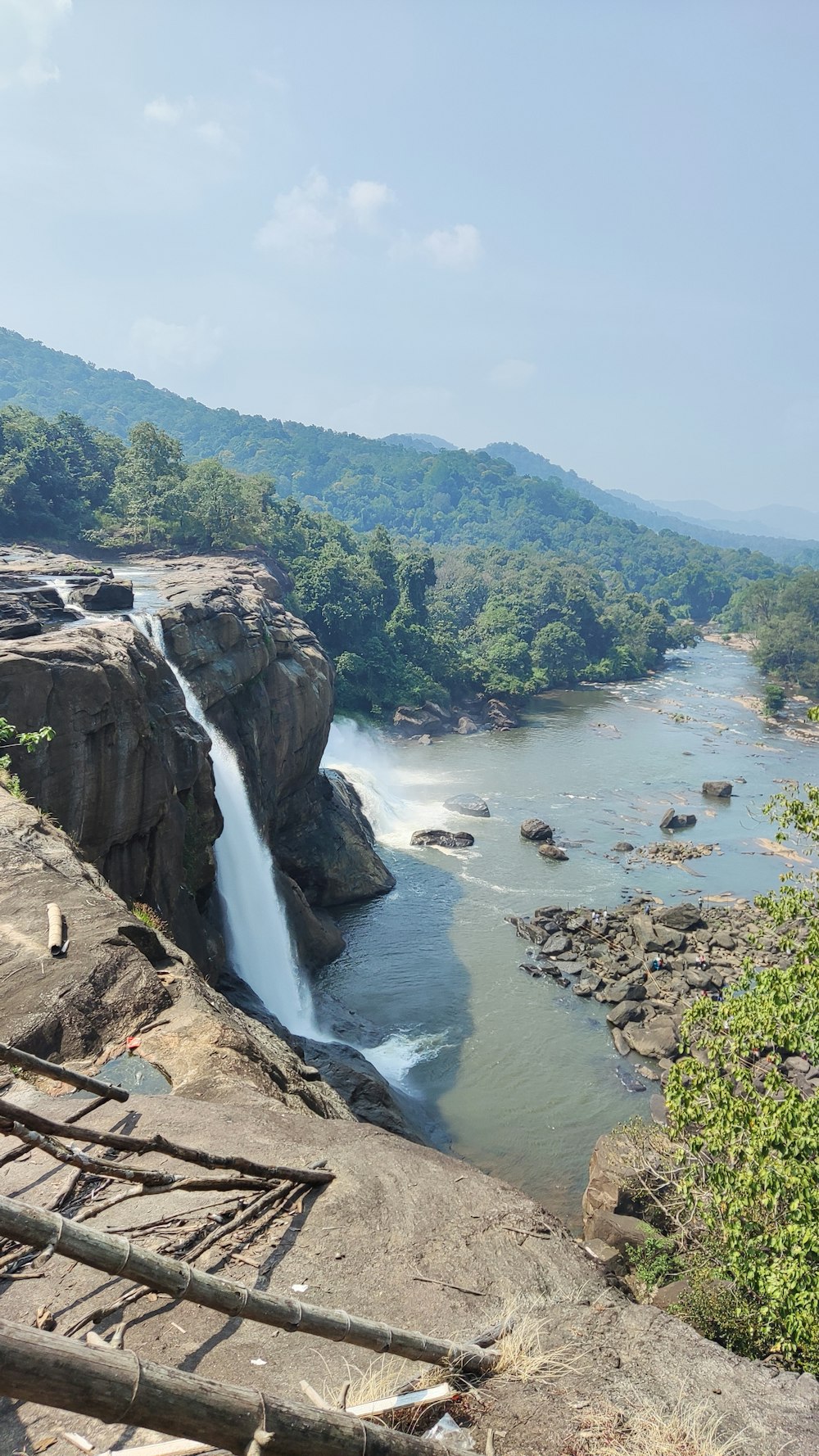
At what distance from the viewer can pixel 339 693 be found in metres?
54.1

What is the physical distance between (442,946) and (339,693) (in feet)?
97.7

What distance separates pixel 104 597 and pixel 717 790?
31151mm

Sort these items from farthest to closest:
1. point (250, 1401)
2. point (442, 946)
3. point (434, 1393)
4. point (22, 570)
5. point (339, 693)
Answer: point (339, 693) → point (22, 570) → point (442, 946) → point (434, 1393) → point (250, 1401)

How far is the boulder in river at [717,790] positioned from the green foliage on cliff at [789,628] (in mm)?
35024

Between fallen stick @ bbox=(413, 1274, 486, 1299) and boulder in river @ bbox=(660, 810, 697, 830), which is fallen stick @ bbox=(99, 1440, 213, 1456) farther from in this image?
boulder in river @ bbox=(660, 810, 697, 830)

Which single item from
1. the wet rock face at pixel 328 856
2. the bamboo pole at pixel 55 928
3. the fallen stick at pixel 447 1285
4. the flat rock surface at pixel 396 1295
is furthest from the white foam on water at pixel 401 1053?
the fallen stick at pixel 447 1285

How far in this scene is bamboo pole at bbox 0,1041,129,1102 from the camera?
4.45 meters

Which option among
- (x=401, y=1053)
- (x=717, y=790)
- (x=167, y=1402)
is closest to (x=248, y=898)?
(x=401, y=1053)

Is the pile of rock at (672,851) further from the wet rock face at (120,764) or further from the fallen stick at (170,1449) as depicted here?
the fallen stick at (170,1449)

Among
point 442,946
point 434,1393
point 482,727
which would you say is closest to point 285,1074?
point 434,1393

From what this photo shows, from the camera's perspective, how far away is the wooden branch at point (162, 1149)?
4188 millimetres

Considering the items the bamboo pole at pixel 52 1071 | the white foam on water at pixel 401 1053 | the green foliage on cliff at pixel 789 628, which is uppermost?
the green foliage on cliff at pixel 789 628

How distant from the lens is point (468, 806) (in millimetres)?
38812

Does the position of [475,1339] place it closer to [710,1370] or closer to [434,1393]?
[434,1393]
